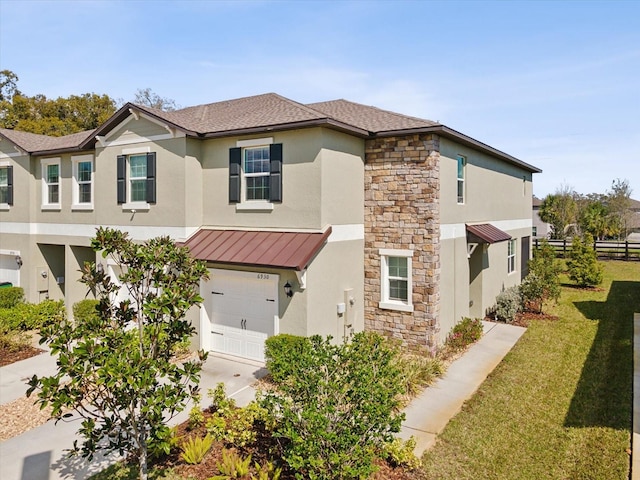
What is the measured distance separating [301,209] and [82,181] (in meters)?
9.42

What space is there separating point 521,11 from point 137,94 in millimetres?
42424

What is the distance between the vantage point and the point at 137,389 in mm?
4902

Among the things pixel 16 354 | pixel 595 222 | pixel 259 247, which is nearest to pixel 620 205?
pixel 595 222

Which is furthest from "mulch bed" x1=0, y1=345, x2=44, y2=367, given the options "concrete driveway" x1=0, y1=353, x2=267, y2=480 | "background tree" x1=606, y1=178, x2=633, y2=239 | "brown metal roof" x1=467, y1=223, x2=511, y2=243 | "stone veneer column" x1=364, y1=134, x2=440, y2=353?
"background tree" x1=606, y1=178, x2=633, y2=239

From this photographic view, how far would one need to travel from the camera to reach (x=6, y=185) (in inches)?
683

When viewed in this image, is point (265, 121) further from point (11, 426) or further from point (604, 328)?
point (604, 328)

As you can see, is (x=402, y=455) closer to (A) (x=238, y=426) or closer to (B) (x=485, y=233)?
(A) (x=238, y=426)

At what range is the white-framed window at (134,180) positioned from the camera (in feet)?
42.4

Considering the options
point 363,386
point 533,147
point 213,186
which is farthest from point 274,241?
point 533,147

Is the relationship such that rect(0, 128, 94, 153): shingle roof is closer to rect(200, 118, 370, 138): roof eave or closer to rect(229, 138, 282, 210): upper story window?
rect(200, 118, 370, 138): roof eave

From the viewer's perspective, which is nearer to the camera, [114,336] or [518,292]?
[114,336]

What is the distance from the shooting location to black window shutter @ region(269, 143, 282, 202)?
36.9ft

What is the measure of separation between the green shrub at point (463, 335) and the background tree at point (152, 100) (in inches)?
1623

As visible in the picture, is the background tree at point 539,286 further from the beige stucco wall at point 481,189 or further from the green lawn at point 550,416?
the beige stucco wall at point 481,189
